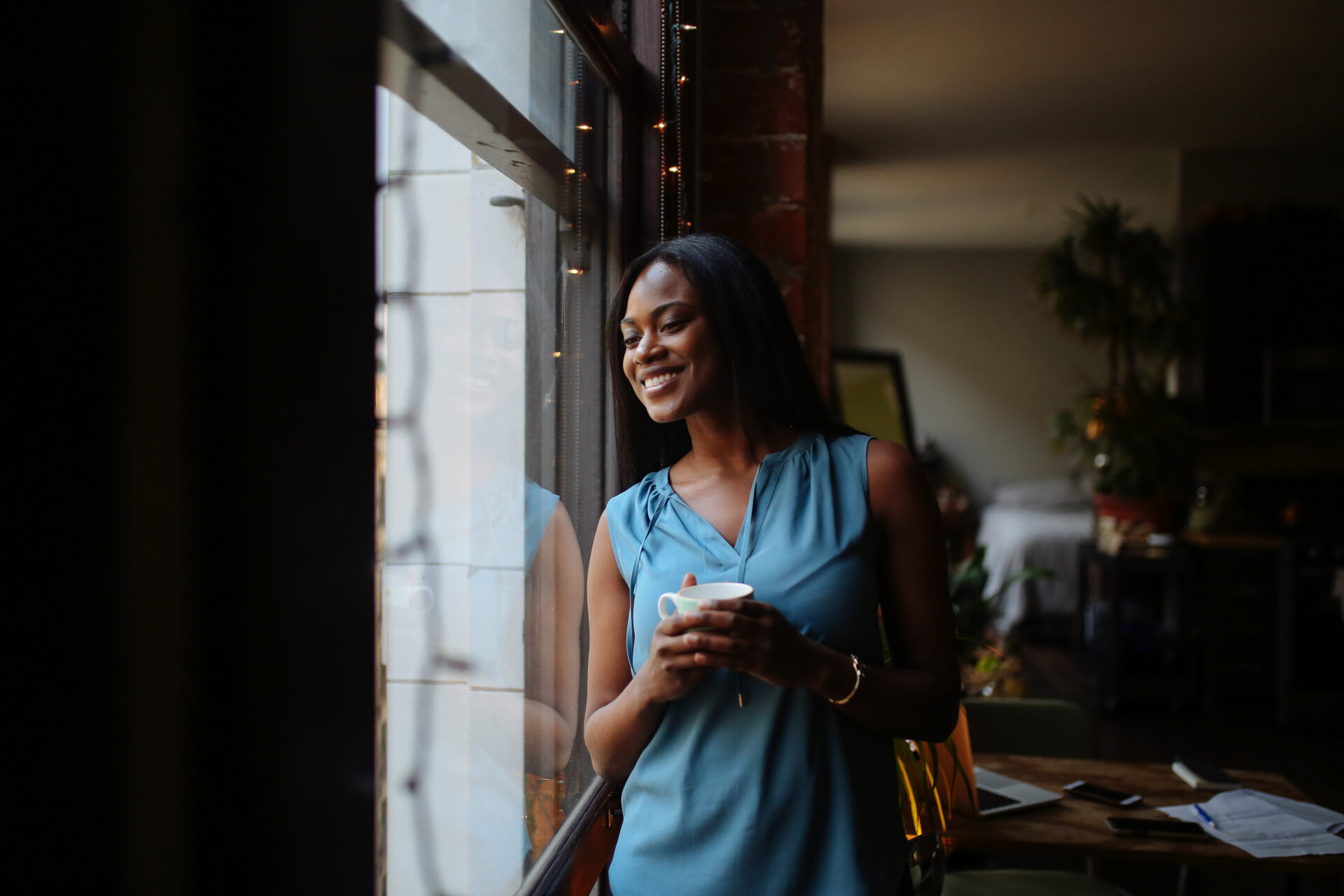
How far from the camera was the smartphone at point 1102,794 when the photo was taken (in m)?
1.69

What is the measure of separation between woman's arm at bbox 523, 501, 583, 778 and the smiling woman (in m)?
0.09

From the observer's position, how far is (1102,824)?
1.60m

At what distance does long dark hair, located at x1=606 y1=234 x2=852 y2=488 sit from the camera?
105cm

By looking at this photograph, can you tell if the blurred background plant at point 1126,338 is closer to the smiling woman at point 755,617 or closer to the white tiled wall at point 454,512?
the smiling woman at point 755,617

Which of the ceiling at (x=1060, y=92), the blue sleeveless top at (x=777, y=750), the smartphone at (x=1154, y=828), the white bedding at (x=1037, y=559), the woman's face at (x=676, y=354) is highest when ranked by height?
the ceiling at (x=1060, y=92)

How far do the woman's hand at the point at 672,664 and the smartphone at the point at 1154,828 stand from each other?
104 cm

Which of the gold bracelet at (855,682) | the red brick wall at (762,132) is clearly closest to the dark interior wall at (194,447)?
the gold bracelet at (855,682)

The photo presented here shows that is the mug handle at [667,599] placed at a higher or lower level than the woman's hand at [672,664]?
higher

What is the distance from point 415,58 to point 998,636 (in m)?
3.54

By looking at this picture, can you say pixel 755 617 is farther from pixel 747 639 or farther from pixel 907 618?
pixel 907 618

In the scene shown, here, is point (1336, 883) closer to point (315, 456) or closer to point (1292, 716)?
point (315, 456)

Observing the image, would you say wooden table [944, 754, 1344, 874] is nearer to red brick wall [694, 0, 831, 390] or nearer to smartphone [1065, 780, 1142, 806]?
smartphone [1065, 780, 1142, 806]

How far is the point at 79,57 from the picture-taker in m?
0.35

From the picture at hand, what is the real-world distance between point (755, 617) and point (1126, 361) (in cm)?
522
